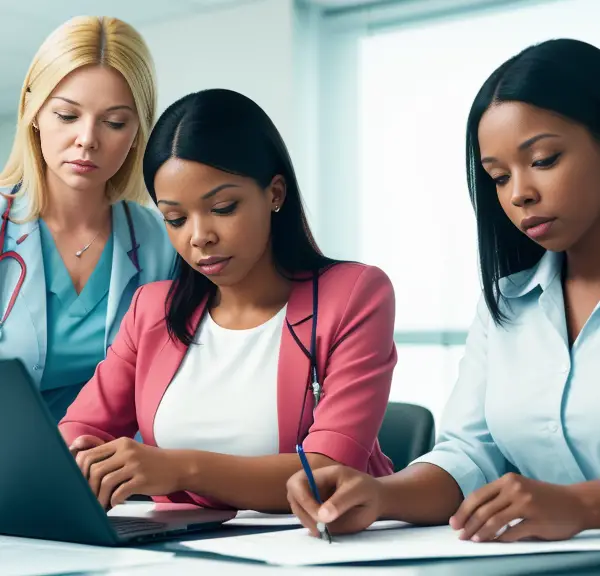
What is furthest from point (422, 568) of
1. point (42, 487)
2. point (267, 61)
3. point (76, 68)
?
point (267, 61)

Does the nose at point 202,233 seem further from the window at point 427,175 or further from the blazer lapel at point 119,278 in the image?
the window at point 427,175

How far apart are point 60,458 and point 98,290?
97 cm

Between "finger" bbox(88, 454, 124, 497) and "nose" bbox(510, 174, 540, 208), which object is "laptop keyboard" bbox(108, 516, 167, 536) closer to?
"finger" bbox(88, 454, 124, 497)

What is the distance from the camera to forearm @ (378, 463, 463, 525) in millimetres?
1054

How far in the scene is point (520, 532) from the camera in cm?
90

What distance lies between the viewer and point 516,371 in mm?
1268

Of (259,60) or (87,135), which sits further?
(259,60)

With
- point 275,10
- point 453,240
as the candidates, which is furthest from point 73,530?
point 275,10

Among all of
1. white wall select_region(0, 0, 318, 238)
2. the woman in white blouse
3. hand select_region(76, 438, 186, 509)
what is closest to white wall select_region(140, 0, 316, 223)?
white wall select_region(0, 0, 318, 238)

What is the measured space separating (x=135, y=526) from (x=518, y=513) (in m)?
0.41

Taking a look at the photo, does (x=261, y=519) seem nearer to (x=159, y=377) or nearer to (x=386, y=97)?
(x=159, y=377)

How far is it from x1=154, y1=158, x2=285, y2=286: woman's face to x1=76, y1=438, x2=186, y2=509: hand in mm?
335

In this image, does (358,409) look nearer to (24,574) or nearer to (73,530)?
(73,530)

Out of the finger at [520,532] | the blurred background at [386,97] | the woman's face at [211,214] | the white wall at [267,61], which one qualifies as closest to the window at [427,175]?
the blurred background at [386,97]
